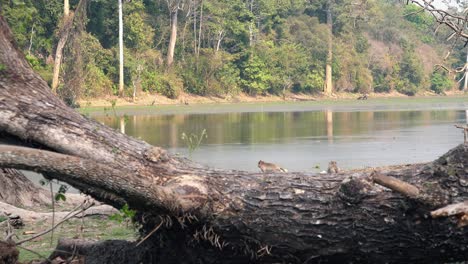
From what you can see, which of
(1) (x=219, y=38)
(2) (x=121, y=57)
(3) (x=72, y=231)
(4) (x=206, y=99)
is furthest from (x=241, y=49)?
(3) (x=72, y=231)

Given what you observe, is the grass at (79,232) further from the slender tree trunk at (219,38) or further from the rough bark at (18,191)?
the slender tree trunk at (219,38)

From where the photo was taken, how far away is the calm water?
15.5m

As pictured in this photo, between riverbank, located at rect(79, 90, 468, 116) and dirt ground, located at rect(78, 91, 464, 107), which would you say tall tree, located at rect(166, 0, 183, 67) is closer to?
dirt ground, located at rect(78, 91, 464, 107)

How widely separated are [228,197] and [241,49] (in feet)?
153

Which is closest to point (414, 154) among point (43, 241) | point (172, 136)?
point (172, 136)

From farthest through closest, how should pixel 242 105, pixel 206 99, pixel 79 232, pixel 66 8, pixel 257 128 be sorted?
pixel 206 99, pixel 242 105, pixel 66 8, pixel 257 128, pixel 79 232

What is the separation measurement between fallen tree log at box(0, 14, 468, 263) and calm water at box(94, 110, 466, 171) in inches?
233

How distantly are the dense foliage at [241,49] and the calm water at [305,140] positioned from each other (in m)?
7.69

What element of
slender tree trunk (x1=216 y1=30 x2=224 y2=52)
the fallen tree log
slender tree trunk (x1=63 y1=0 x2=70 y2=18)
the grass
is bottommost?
the grass

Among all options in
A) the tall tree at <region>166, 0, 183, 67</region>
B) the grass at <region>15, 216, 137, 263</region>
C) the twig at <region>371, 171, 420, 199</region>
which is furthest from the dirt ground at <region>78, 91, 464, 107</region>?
the twig at <region>371, 171, 420, 199</region>

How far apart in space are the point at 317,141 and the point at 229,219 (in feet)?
49.9

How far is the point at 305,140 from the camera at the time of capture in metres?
20.3

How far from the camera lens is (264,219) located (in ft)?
16.2

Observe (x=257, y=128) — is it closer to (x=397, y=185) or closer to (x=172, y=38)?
(x=397, y=185)
